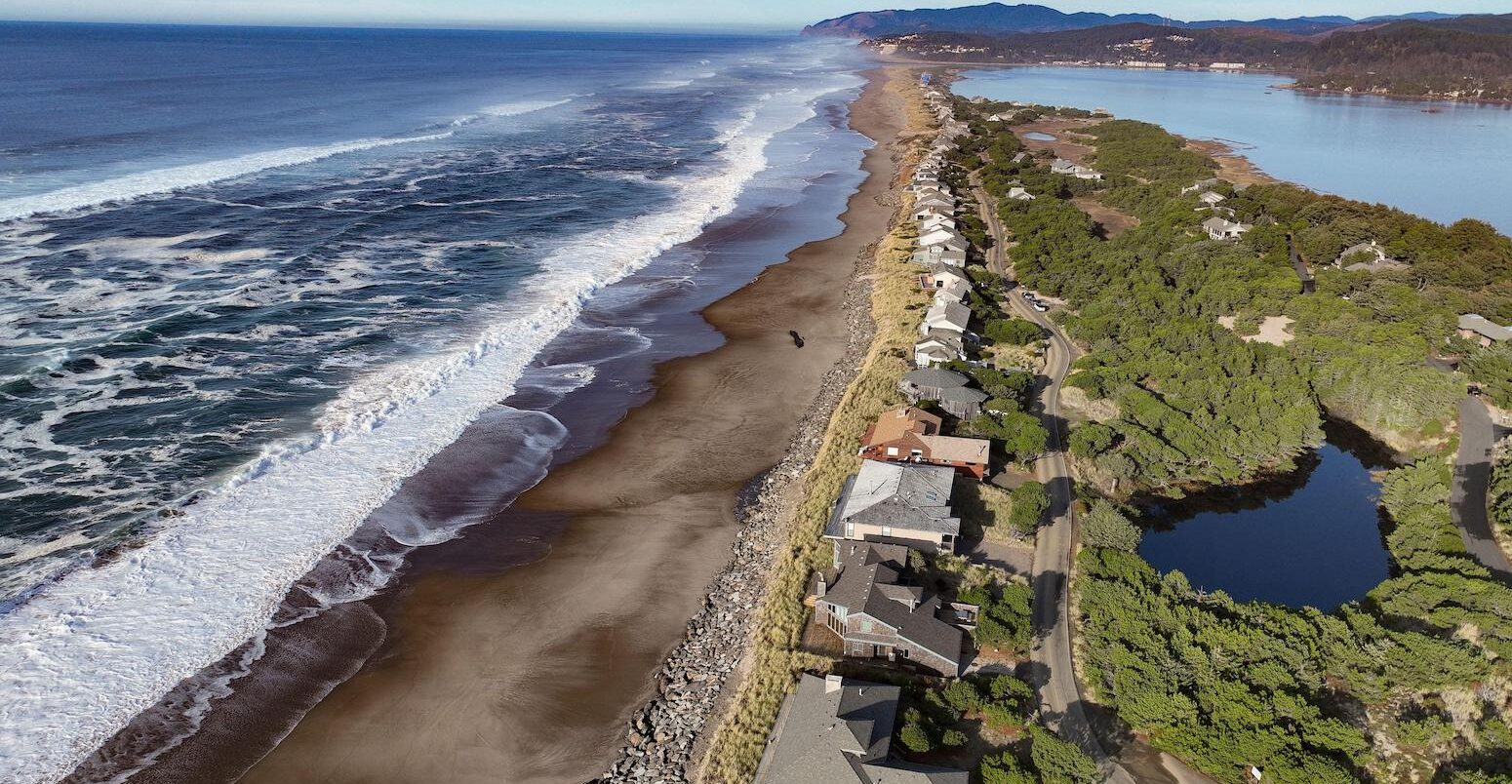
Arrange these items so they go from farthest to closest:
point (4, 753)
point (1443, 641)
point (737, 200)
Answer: point (737, 200)
point (1443, 641)
point (4, 753)

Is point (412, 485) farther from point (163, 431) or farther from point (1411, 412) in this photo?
point (1411, 412)

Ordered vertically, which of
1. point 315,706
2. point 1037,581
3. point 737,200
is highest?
point 737,200

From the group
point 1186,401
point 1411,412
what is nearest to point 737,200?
point 1186,401

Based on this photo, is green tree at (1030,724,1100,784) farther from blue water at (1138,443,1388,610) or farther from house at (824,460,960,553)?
blue water at (1138,443,1388,610)

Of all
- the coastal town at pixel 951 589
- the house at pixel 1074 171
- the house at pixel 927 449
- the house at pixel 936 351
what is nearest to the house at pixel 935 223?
the coastal town at pixel 951 589

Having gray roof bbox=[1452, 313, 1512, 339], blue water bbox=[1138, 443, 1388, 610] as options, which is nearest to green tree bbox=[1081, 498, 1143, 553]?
blue water bbox=[1138, 443, 1388, 610]

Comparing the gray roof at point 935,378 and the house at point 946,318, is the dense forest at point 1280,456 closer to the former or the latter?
the gray roof at point 935,378
